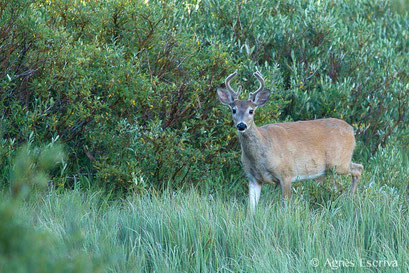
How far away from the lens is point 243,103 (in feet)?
23.0

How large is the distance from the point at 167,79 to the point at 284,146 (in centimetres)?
174

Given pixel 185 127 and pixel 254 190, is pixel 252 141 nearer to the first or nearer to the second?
pixel 254 190

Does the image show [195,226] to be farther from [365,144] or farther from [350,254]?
[365,144]

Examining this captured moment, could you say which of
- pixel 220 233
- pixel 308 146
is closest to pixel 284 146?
pixel 308 146

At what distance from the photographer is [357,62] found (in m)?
9.42

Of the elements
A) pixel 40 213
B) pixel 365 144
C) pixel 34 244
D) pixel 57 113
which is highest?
pixel 34 244

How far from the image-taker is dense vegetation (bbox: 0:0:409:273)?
524 centimetres

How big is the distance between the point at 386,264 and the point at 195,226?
1504 mm

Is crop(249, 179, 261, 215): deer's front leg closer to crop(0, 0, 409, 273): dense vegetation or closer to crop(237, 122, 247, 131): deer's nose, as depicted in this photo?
crop(0, 0, 409, 273): dense vegetation

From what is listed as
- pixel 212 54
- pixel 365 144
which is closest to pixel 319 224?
pixel 212 54

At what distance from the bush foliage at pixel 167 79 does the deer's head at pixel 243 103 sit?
1.70ft

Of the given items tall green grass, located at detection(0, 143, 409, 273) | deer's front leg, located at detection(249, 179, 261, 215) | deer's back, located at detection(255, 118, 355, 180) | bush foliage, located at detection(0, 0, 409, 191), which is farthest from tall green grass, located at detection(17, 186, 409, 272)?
deer's back, located at detection(255, 118, 355, 180)

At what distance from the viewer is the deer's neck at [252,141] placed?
711 cm

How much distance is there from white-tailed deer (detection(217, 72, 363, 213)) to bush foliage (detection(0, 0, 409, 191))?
50cm
